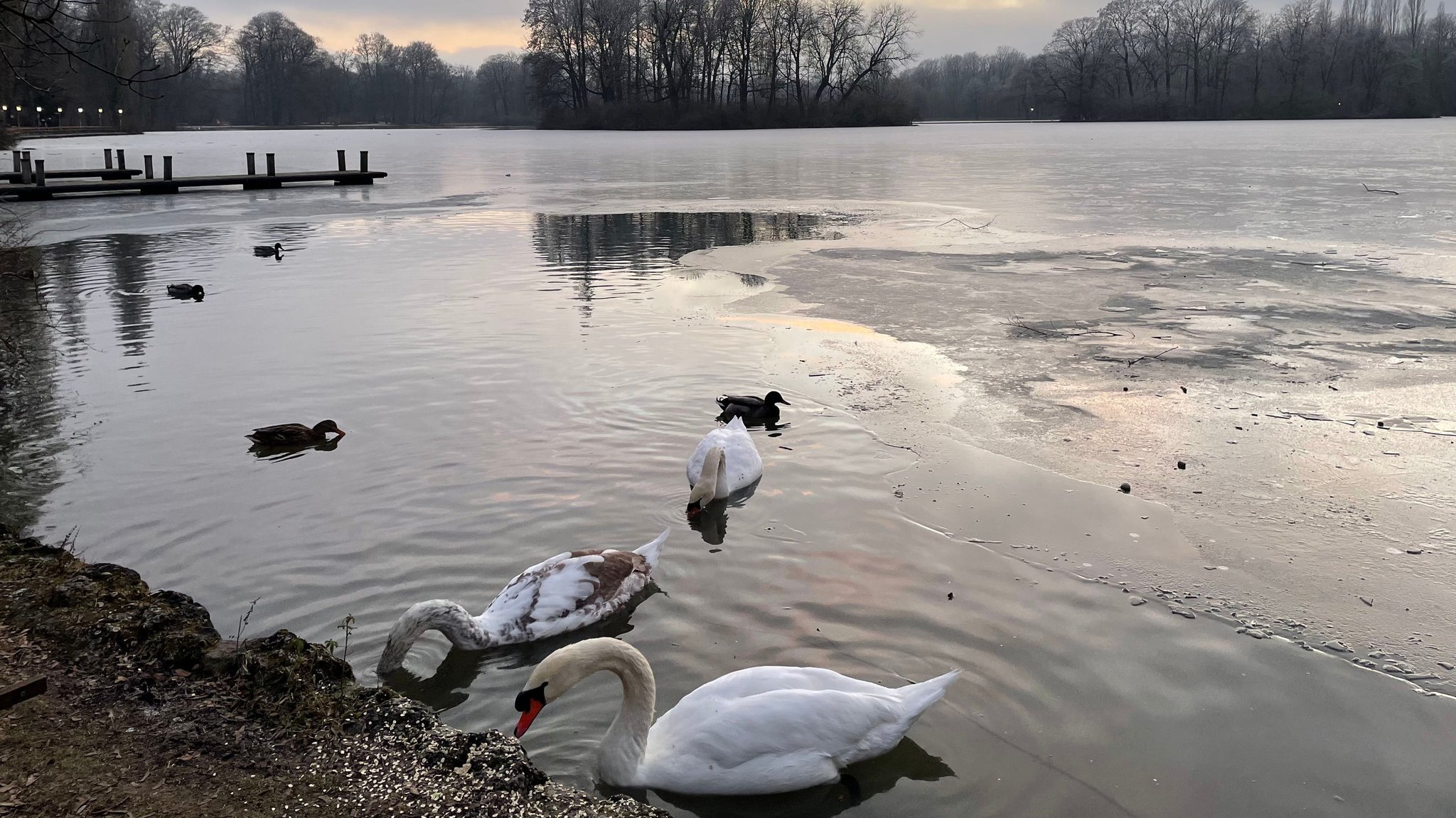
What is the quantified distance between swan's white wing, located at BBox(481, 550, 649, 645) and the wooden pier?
27090mm

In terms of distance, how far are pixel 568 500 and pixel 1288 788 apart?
4131mm

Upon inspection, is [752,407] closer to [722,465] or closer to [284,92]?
[722,465]

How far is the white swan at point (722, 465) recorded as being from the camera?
6.26 m

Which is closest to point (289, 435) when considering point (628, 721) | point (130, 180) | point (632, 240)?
point (628, 721)

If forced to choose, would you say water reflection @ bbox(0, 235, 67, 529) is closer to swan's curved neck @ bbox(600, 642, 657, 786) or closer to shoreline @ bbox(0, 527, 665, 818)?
shoreline @ bbox(0, 527, 665, 818)

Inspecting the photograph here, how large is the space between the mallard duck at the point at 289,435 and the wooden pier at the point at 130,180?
2362 centimetres

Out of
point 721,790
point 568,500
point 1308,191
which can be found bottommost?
point 721,790

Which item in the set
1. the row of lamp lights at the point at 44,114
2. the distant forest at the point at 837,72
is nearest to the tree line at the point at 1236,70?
the distant forest at the point at 837,72

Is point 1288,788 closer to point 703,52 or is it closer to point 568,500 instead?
point 568,500

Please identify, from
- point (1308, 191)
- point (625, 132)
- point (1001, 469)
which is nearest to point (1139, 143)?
point (1308, 191)

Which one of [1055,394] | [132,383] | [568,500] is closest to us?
[568,500]

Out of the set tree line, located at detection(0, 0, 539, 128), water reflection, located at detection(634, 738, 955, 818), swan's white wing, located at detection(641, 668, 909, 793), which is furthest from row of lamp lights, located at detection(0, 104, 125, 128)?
water reflection, located at detection(634, 738, 955, 818)

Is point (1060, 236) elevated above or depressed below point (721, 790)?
above

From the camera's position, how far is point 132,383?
9.13 meters
